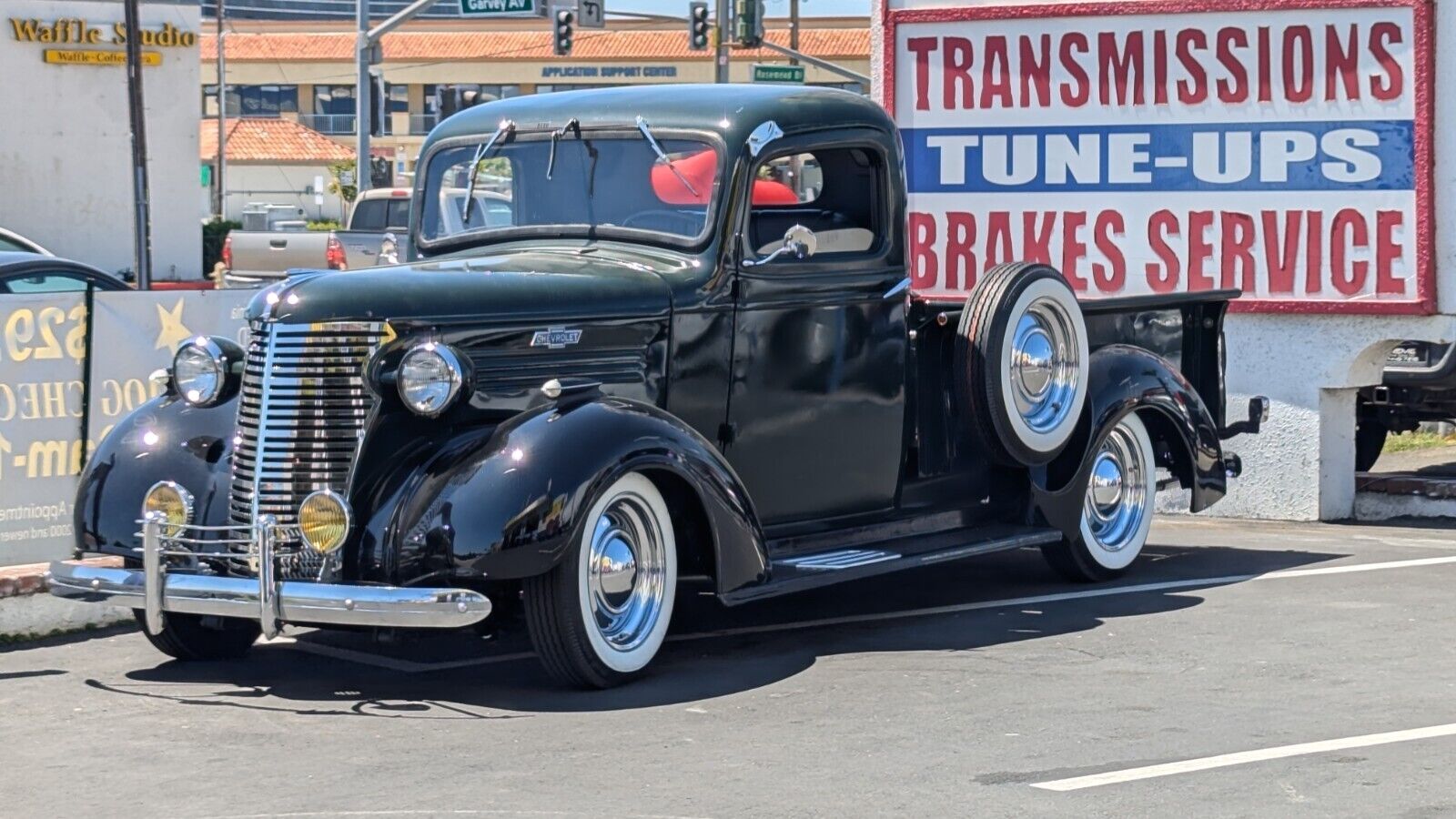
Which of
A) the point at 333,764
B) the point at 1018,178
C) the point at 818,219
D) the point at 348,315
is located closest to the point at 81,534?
the point at 348,315

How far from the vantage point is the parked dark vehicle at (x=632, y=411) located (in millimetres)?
6270

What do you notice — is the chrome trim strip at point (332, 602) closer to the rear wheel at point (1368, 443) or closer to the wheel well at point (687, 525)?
the wheel well at point (687, 525)

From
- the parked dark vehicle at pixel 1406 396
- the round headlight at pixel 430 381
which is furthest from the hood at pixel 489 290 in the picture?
the parked dark vehicle at pixel 1406 396

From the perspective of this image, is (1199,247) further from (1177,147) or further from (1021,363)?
(1021,363)

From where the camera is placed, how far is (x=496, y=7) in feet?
97.6

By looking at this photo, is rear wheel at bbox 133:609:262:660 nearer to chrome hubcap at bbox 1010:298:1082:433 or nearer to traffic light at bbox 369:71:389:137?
chrome hubcap at bbox 1010:298:1082:433

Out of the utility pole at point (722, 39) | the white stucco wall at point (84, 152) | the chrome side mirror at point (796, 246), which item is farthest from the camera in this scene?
the utility pole at point (722, 39)

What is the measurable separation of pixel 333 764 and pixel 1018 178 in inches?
271

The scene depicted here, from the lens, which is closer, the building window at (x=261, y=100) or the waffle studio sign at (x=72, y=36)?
the waffle studio sign at (x=72, y=36)

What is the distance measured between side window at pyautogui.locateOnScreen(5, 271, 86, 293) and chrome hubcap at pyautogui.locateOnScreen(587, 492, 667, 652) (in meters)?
5.66

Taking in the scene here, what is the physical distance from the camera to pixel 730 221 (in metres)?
7.43

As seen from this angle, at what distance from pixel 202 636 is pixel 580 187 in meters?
2.15

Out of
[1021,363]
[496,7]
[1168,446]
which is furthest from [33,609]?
[496,7]

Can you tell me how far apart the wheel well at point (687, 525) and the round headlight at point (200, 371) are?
5.30 ft
